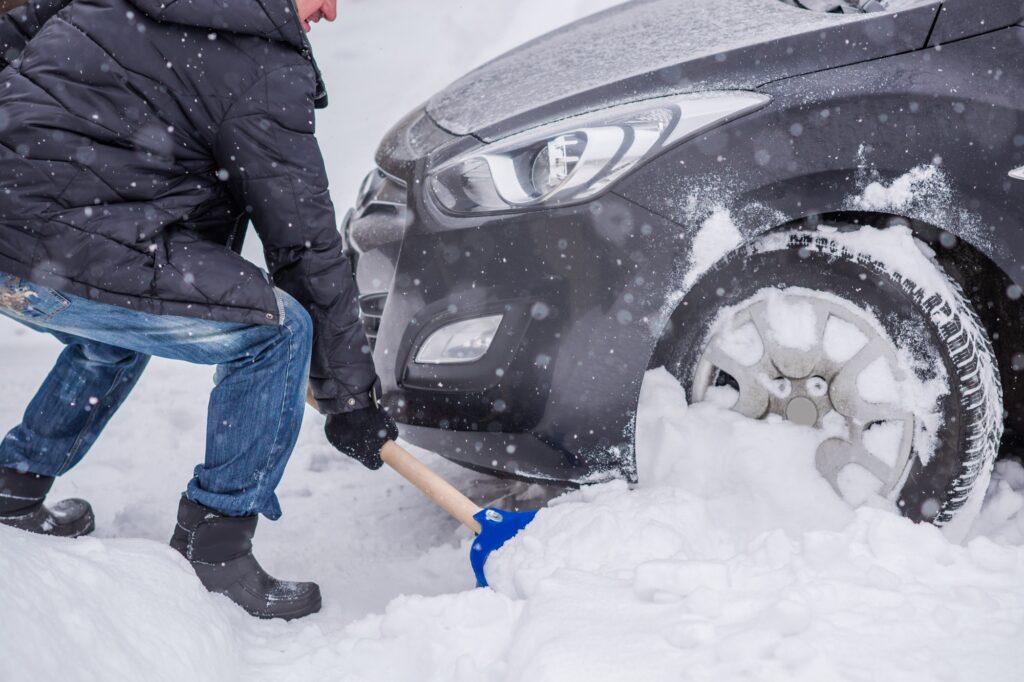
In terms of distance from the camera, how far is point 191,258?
1840 mm

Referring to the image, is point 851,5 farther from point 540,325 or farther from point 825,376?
point 540,325

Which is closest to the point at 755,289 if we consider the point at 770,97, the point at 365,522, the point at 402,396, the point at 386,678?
the point at 770,97

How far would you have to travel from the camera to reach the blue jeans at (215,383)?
1.87m

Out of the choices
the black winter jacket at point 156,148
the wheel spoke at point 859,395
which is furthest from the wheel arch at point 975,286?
the black winter jacket at point 156,148

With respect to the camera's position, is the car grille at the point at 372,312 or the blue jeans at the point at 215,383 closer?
the blue jeans at the point at 215,383

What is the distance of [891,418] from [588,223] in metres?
0.87

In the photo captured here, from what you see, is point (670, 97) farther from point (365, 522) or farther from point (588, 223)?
point (365, 522)

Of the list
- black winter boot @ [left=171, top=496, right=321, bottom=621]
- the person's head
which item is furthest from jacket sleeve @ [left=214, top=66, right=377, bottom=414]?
black winter boot @ [left=171, top=496, right=321, bottom=621]

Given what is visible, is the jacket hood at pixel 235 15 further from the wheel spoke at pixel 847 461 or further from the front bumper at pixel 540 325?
the wheel spoke at pixel 847 461

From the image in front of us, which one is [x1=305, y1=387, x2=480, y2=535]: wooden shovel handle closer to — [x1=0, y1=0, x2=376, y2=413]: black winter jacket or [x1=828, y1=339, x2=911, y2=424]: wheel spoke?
[x1=0, y1=0, x2=376, y2=413]: black winter jacket

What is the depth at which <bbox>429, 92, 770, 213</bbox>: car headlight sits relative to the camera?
197cm

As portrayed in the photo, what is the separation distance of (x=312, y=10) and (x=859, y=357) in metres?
1.47

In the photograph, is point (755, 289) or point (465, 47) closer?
point (755, 289)

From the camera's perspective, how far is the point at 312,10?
1.87 metres
